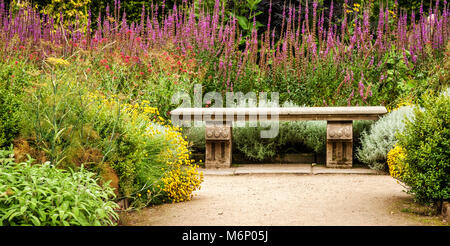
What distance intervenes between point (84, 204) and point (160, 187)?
156 centimetres

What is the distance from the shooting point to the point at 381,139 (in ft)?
20.9

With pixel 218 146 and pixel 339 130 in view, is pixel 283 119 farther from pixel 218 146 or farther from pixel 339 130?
pixel 218 146

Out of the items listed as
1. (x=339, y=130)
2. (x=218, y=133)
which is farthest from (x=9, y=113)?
(x=339, y=130)

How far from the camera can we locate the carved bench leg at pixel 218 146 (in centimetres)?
685

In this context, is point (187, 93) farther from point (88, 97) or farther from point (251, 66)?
point (88, 97)

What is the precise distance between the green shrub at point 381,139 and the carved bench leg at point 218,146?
1.66 m

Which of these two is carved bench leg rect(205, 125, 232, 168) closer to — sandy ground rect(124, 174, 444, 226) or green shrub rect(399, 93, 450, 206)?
sandy ground rect(124, 174, 444, 226)

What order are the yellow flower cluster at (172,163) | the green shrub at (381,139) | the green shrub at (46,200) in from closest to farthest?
the green shrub at (46,200)
the yellow flower cluster at (172,163)
the green shrub at (381,139)

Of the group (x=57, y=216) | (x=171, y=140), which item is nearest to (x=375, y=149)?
(x=171, y=140)

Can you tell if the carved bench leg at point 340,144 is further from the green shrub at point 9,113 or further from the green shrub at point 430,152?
the green shrub at point 9,113

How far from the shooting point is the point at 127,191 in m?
4.33

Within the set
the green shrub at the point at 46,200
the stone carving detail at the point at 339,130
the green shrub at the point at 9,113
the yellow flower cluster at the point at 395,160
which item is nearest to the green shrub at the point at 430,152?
the yellow flower cluster at the point at 395,160

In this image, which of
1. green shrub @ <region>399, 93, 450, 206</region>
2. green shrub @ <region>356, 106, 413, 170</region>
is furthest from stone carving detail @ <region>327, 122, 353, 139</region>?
green shrub @ <region>399, 93, 450, 206</region>

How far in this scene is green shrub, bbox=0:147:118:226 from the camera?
116 inches
